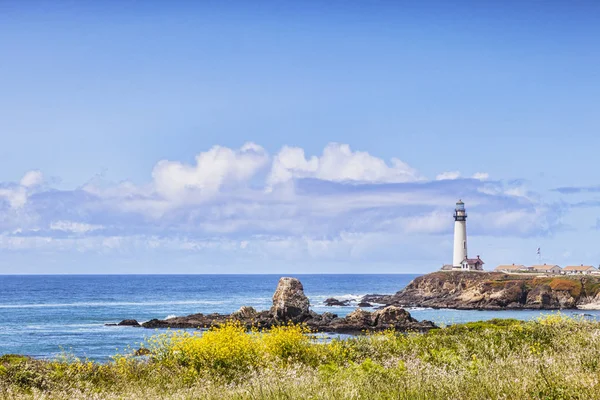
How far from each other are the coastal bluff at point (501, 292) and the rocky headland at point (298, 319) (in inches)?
1324

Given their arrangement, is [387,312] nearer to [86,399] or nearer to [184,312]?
[184,312]

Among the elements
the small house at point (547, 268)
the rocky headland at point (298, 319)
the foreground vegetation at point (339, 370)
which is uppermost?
the small house at point (547, 268)

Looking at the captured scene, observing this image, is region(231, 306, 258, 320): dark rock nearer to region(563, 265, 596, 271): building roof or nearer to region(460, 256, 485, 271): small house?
Answer: region(460, 256, 485, 271): small house

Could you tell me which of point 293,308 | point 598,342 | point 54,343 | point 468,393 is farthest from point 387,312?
point 468,393

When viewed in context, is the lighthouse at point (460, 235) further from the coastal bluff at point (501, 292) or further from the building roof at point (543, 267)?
the building roof at point (543, 267)

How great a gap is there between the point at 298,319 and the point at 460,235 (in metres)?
60.6

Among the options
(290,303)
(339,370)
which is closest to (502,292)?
(290,303)

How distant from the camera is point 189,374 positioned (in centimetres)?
1655

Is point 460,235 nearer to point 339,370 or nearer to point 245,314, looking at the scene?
point 245,314

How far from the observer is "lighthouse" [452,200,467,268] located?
11806cm

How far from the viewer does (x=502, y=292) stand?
96438 mm

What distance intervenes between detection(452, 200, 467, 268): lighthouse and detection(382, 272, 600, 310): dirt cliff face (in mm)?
6457

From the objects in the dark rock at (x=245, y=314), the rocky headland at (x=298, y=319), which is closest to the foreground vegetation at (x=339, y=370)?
the rocky headland at (x=298, y=319)

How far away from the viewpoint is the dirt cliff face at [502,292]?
9244 centimetres
